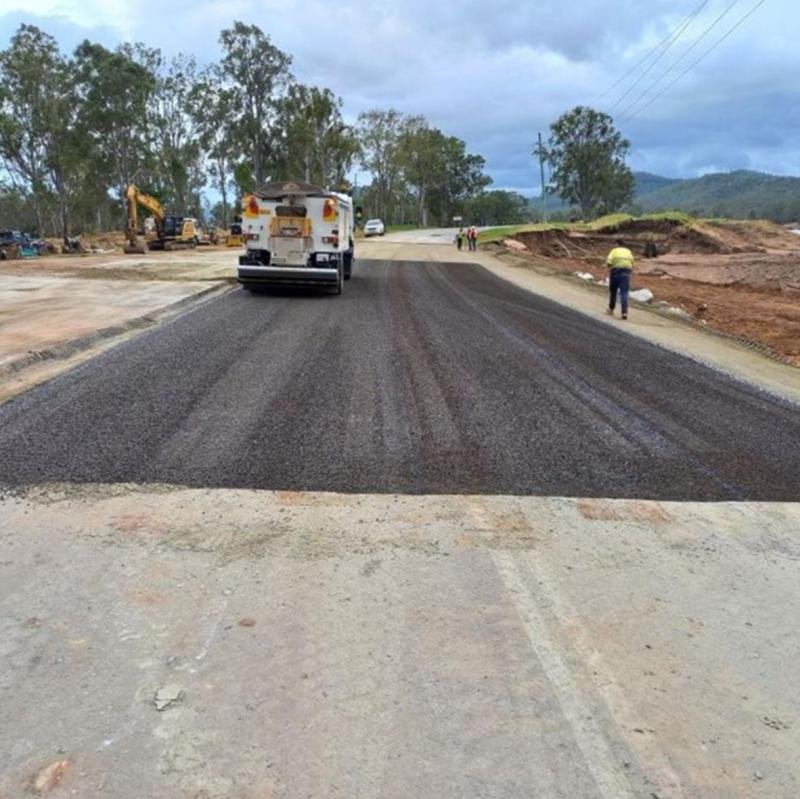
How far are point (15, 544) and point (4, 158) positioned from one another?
65.8m

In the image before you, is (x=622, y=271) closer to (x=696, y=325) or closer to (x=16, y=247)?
(x=696, y=325)

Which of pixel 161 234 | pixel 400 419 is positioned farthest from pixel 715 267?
pixel 400 419

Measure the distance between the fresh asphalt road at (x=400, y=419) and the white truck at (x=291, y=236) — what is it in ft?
14.1

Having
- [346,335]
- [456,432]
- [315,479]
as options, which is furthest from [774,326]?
[315,479]

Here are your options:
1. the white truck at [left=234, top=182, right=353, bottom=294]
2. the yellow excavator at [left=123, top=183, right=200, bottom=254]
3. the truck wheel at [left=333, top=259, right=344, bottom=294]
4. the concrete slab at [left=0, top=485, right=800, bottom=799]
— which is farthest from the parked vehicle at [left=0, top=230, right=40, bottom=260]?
the concrete slab at [left=0, top=485, right=800, bottom=799]

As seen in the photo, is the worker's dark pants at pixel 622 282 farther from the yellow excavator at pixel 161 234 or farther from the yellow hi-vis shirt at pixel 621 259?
the yellow excavator at pixel 161 234

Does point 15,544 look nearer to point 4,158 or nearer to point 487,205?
point 4,158

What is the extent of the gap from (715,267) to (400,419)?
1270 inches

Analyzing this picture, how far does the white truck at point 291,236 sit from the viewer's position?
650 inches

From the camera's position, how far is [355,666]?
3320mm

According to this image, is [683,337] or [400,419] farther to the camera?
[683,337]

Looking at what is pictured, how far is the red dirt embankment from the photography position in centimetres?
1860

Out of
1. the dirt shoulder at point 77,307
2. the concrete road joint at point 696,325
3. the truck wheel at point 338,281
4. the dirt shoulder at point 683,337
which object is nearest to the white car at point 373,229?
the concrete road joint at point 696,325

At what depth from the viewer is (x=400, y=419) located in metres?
7.19
